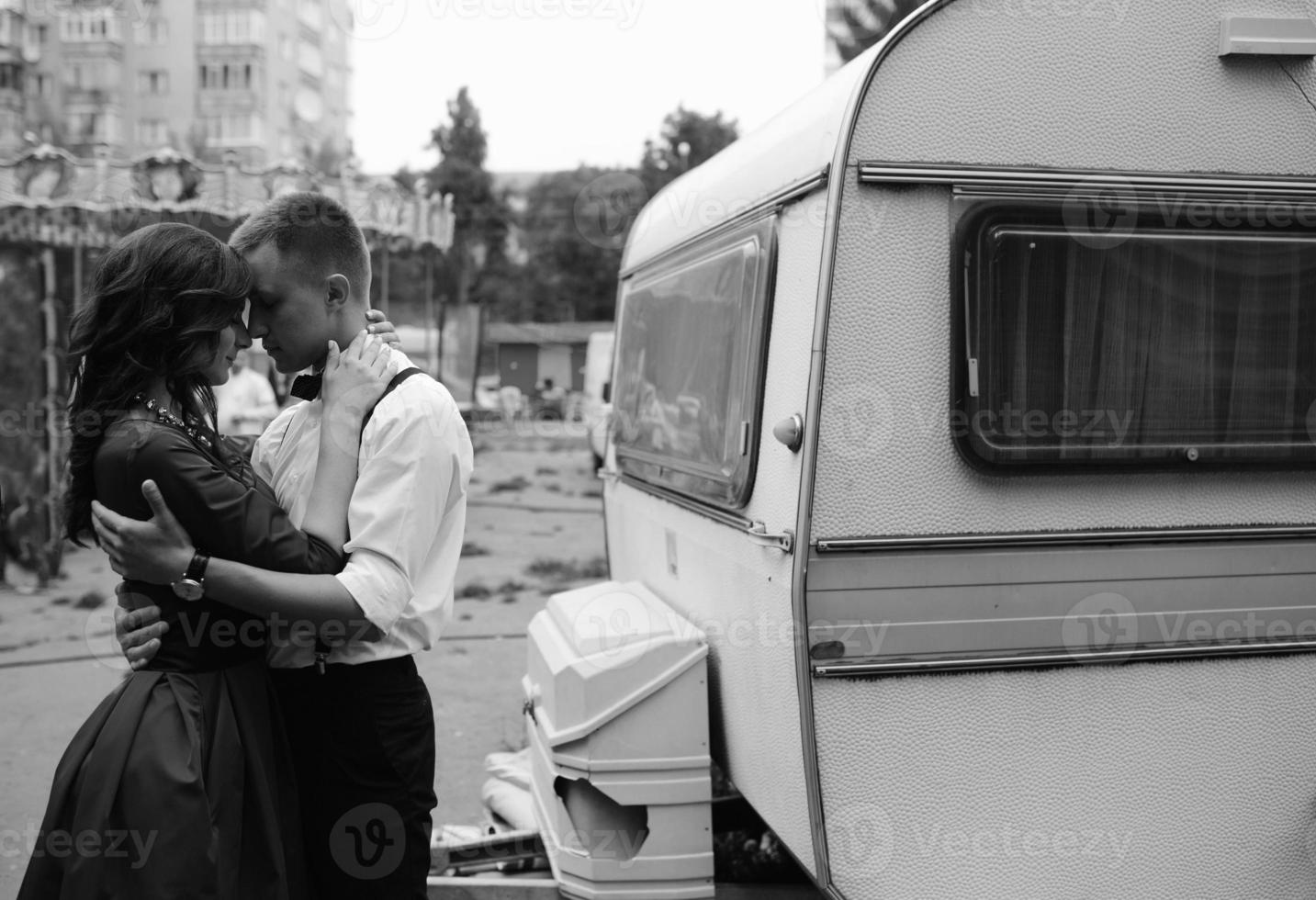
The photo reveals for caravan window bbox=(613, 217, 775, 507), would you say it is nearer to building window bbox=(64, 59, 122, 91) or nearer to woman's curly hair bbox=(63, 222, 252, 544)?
woman's curly hair bbox=(63, 222, 252, 544)

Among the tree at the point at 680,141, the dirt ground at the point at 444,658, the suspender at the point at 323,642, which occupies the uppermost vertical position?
the tree at the point at 680,141

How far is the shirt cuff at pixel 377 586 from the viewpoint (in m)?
2.23

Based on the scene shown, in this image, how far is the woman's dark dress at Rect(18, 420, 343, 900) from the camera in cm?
208

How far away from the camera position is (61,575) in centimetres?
995

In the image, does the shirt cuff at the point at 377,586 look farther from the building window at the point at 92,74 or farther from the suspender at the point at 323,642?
the building window at the point at 92,74

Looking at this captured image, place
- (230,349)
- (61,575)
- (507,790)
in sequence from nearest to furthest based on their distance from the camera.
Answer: (230,349) < (507,790) < (61,575)

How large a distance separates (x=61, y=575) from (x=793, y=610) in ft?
29.7

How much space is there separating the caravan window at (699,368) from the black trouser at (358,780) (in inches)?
46.0

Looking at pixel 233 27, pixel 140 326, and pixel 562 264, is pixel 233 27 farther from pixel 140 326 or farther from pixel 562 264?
pixel 140 326

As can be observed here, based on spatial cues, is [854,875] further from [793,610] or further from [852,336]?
[852,336]

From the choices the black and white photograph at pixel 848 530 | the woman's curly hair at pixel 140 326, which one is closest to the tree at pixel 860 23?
the black and white photograph at pixel 848 530

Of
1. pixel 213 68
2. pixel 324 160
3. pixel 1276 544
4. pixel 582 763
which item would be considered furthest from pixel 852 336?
pixel 213 68

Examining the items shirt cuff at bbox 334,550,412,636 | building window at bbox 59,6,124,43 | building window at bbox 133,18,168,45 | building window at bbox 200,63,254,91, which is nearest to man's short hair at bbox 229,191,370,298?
shirt cuff at bbox 334,550,412,636

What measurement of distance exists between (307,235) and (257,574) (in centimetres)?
75
